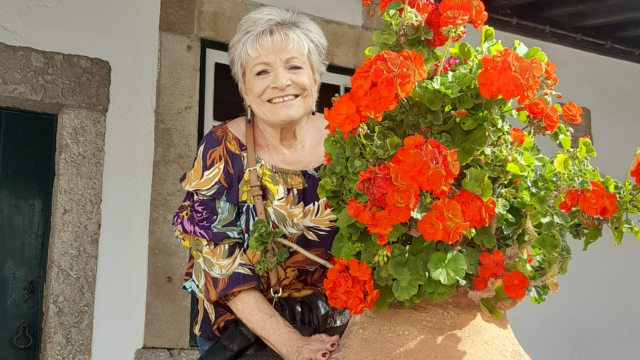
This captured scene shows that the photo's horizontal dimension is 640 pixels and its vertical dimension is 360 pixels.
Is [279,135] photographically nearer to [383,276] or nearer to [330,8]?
[383,276]

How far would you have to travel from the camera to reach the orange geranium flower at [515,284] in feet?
5.06

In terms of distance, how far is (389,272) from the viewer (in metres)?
1.61

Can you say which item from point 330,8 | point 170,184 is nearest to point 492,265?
point 170,184

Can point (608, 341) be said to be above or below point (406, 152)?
below

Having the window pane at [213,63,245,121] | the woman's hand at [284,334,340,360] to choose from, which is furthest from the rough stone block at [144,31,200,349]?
the woman's hand at [284,334,340,360]

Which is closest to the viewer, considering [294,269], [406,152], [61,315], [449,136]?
[406,152]

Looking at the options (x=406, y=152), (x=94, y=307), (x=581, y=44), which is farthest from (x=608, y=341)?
(x=406, y=152)

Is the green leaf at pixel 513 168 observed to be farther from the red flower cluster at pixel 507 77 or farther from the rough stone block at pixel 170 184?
the rough stone block at pixel 170 184

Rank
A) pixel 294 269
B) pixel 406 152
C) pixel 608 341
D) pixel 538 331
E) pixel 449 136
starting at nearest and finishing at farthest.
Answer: pixel 406 152, pixel 449 136, pixel 294 269, pixel 538 331, pixel 608 341

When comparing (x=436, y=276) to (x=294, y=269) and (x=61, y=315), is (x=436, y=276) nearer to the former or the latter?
(x=294, y=269)

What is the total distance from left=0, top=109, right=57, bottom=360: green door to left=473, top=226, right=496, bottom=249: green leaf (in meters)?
2.30

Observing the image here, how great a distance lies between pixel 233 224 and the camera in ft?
6.50

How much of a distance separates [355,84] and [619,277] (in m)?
4.00

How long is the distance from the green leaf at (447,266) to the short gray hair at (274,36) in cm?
78
